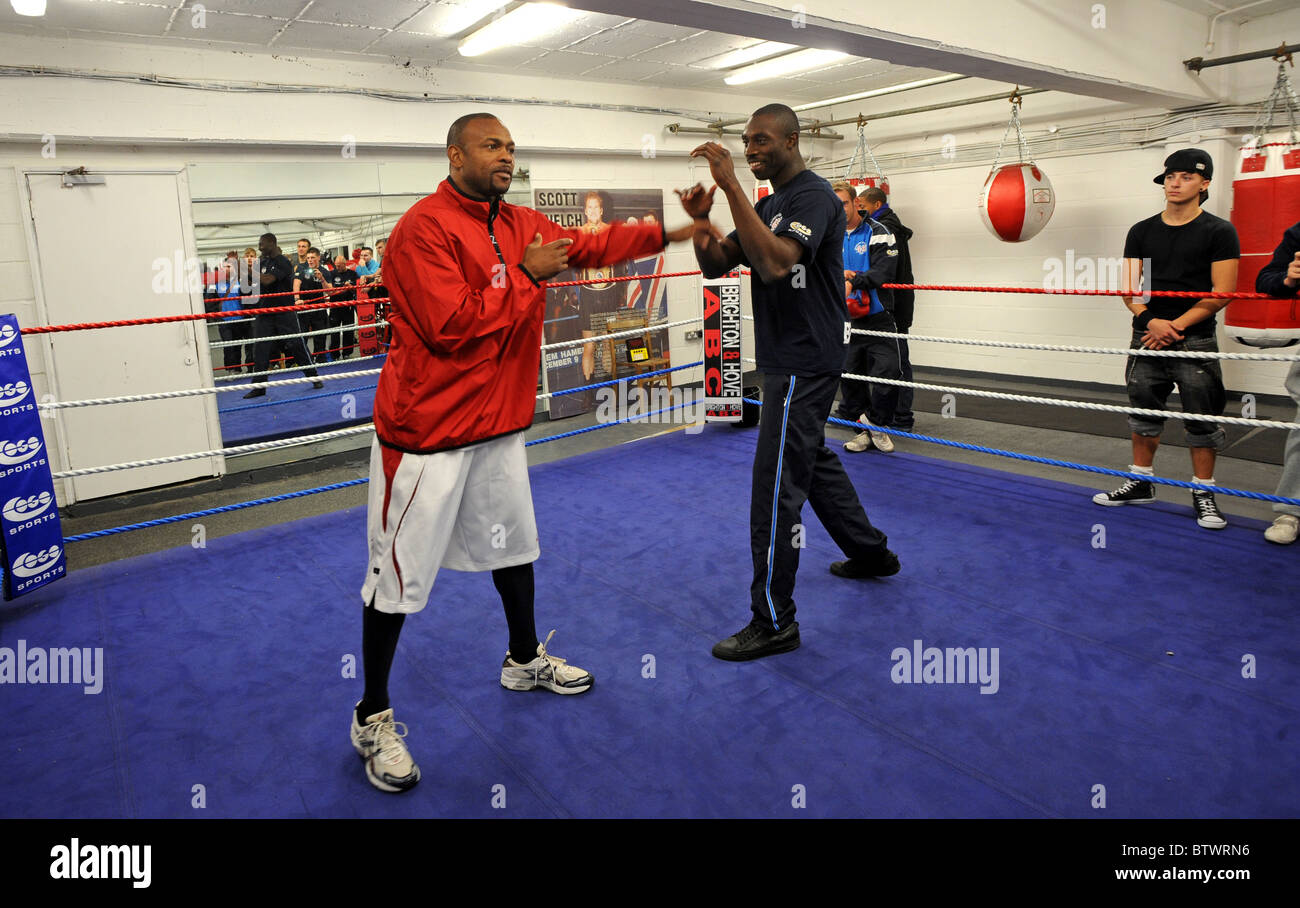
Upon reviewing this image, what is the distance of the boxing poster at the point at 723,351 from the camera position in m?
5.05

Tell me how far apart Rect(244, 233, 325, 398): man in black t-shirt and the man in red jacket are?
4071 mm

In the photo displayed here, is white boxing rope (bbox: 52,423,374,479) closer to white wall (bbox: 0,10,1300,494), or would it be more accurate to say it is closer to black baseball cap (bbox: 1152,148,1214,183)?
white wall (bbox: 0,10,1300,494)

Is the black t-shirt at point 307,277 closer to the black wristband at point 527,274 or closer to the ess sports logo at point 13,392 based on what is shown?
the ess sports logo at point 13,392

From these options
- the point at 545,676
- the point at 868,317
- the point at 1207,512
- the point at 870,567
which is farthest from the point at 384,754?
the point at 868,317

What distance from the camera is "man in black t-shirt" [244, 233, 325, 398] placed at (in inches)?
224

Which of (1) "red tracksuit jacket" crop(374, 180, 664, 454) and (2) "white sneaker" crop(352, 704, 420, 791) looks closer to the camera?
(1) "red tracksuit jacket" crop(374, 180, 664, 454)

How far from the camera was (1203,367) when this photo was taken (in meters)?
3.33

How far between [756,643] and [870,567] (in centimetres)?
70

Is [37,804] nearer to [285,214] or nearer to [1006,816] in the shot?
[1006,816]

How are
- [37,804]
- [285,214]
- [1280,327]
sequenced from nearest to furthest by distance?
[37,804] < [1280,327] < [285,214]

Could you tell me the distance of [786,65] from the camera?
6219mm

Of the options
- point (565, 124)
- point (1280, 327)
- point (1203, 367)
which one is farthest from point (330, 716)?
point (565, 124)

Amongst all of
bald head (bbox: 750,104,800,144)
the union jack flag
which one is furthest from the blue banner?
the union jack flag

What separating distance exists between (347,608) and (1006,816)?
2121mm
